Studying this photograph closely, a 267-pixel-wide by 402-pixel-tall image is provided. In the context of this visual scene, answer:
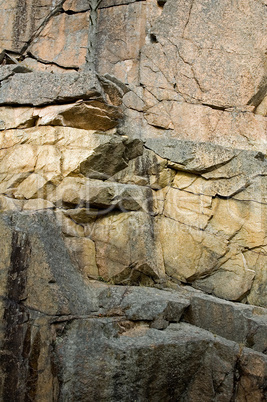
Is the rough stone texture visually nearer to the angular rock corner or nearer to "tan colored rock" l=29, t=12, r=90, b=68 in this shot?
the angular rock corner

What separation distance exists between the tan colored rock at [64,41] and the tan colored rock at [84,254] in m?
4.42

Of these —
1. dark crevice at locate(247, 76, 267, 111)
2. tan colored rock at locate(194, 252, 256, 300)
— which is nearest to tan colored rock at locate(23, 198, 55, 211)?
tan colored rock at locate(194, 252, 256, 300)

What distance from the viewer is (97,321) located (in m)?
5.19

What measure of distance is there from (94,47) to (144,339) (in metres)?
6.42

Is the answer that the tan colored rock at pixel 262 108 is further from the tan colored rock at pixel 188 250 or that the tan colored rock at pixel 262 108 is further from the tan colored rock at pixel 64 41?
the tan colored rock at pixel 64 41

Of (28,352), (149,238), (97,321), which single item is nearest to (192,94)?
(149,238)

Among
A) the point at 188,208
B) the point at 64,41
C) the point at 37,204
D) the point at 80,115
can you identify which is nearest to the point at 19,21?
the point at 64,41

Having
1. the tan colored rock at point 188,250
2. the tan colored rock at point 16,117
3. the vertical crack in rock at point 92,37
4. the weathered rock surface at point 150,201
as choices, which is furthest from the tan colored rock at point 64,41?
the tan colored rock at point 188,250

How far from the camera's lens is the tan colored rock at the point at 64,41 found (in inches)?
366

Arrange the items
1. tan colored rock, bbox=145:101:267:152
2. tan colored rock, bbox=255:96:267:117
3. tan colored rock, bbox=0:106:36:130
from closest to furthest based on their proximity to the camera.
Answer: tan colored rock, bbox=0:106:36:130 < tan colored rock, bbox=145:101:267:152 < tan colored rock, bbox=255:96:267:117

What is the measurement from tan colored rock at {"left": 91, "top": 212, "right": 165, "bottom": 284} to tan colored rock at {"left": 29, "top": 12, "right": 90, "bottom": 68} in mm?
4168

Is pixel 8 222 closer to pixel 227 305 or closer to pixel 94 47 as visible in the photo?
pixel 227 305

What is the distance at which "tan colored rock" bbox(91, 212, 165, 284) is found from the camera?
6516 millimetres

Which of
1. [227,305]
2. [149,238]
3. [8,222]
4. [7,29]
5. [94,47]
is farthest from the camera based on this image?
[7,29]
